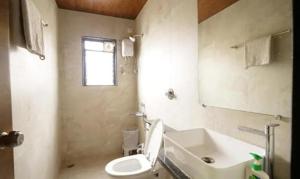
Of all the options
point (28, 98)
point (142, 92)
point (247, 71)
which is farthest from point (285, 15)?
point (142, 92)

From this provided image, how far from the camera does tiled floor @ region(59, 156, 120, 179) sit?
8.01ft

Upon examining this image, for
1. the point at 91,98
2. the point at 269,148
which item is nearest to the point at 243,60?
the point at 269,148

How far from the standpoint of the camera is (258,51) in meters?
0.97

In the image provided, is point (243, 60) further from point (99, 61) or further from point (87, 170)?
point (87, 170)

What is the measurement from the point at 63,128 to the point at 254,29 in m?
2.97

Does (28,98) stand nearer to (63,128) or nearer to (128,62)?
(63,128)

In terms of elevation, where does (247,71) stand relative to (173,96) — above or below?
above

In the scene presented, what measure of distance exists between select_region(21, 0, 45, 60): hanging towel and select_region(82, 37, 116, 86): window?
1617 millimetres

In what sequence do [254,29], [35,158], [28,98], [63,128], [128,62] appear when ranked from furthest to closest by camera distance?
[128,62]
[63,128]
[35,158]
[28,98]
[254,29]

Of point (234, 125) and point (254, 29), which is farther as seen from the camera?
point (234, 125)

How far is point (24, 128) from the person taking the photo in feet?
3.81

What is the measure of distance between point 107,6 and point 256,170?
278cm

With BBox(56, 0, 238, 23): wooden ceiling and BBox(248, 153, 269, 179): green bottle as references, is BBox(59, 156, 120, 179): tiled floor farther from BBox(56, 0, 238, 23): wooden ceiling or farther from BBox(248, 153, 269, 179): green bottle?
BBox(56, 0, 238, 23): wooden ceiling

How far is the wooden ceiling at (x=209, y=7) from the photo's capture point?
122cm
